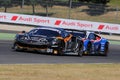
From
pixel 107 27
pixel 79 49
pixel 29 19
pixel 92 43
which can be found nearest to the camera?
pixel 79 49

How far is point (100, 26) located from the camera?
140 ft

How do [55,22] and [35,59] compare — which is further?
[55,22]

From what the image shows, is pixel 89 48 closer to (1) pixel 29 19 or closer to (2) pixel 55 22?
(2) pixel 55 22

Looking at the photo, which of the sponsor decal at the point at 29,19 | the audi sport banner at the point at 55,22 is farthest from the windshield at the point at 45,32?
the sponsor decal at the point at 29,19

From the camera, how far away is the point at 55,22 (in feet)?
139

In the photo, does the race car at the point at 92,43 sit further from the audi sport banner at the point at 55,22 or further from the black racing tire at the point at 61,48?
the audi sport banner at the point at 55,22

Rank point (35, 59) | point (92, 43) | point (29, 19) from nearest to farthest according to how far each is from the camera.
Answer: point (35, 59), point (92, 43), point (29, 19)

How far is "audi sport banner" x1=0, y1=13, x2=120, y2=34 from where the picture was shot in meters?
42.1

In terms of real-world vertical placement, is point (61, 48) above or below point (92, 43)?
above

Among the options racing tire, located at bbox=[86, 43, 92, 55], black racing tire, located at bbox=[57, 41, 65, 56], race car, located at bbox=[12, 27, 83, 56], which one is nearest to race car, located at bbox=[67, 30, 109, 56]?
racing tire, located at bbox=[86, 43, 92, 55]

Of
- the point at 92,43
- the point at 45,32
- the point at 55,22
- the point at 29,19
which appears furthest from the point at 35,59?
the point at 29,19
